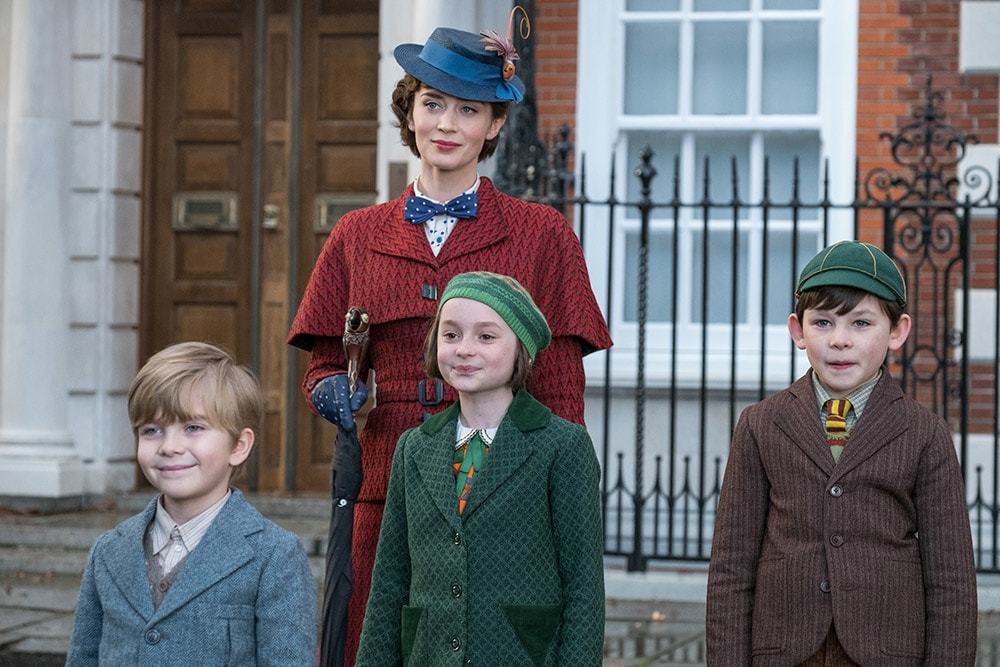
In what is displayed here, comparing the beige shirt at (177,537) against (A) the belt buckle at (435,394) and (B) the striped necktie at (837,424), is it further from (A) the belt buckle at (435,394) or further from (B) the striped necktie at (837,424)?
(B) the striped necktie at (837,424)

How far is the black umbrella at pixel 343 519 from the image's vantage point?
11.0 feet

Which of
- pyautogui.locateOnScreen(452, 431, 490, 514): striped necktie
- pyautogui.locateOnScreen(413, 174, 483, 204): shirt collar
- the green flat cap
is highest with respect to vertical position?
pyautogui.locateOnScreen(413, 174, 483, 204): shirt collar

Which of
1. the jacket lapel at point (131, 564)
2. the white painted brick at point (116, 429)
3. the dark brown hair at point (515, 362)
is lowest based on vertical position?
the white painted brick at point (116, 429)

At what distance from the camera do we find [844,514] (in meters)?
3.13

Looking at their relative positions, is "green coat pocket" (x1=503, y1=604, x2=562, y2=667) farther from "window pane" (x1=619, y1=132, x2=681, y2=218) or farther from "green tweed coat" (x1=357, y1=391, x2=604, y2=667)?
"window pane" (x1=619, y1=132, x2=681, y2=218)

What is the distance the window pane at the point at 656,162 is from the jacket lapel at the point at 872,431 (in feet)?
18.1

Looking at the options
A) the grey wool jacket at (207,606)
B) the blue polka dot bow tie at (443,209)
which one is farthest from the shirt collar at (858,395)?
the grey wool jacket at (207,606)

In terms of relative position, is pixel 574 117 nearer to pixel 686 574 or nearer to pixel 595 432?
pixel 595 432

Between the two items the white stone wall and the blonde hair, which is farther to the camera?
the white stone wall

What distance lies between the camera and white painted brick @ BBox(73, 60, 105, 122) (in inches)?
349

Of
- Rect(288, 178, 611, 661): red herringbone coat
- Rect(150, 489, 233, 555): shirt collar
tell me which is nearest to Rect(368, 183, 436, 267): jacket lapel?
Rect(288, 178, 611, 661): red herringbone coat

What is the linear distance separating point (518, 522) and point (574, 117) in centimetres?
588

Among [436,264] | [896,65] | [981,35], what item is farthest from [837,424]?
[896,65]

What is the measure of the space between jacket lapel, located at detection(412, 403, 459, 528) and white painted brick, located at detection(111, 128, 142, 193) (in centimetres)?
613
